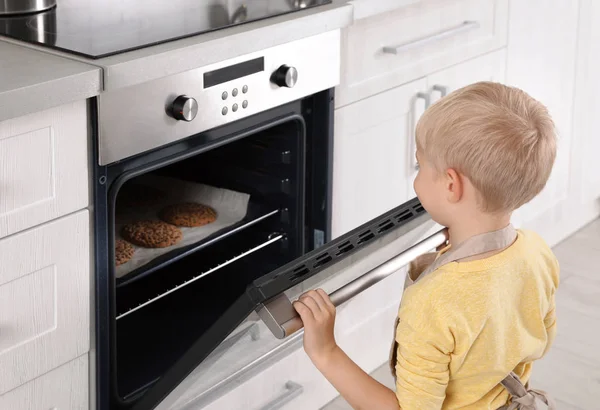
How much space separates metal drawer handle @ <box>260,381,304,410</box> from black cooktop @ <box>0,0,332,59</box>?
80cm

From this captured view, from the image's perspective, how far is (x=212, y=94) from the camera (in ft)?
5.51

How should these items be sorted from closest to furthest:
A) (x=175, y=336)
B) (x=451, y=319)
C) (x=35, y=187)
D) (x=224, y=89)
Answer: (x=451, y=319) < (x=35, y=187) < (x=224, y=89) < (x=175, y=336)

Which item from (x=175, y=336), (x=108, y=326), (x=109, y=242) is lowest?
(x=175, y=336)

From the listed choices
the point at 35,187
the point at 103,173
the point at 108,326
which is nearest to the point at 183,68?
the point at 103,173

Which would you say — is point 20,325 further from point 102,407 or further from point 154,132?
point 154,132

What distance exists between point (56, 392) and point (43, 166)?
38 cm

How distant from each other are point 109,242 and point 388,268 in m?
0.48

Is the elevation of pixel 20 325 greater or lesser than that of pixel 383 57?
lesser

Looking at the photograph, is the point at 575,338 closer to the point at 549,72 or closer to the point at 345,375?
the point at 549,72

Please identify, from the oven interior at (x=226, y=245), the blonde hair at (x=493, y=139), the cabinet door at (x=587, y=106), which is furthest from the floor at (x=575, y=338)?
the blonde hair at (x=493, y=139)

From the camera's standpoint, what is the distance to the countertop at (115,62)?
54.2 inches

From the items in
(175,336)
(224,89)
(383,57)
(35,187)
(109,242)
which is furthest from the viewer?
(383,57)

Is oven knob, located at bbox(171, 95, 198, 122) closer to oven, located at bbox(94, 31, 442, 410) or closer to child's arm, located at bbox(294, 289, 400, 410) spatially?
oven, located at bbox(94, 31, 442, 410)

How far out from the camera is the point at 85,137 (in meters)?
1.50
